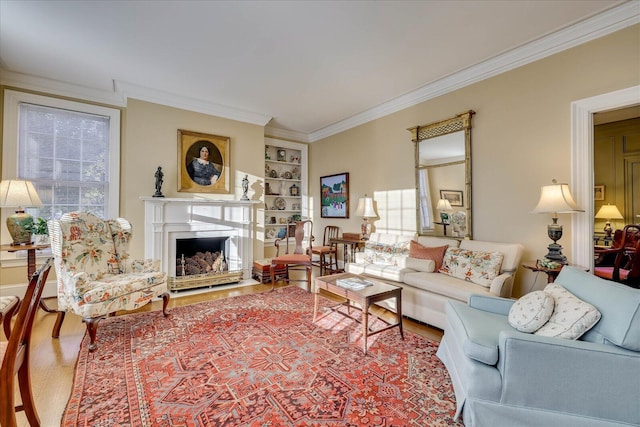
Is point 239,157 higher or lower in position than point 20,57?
lower

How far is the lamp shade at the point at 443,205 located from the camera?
3.85 meters

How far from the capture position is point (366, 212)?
190 inches

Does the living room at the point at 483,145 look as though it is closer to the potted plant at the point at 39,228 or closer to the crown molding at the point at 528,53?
the crown molding at the point at 528,53

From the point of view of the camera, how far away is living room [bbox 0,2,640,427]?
2.75 meters

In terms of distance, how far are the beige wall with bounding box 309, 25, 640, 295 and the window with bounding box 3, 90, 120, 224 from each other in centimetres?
472

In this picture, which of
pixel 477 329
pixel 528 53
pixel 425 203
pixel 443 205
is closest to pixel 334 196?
pixel 425 203

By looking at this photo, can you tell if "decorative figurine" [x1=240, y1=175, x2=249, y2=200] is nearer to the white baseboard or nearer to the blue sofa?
the white baseboard

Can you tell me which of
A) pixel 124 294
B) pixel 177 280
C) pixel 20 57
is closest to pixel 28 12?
pixel 20 57

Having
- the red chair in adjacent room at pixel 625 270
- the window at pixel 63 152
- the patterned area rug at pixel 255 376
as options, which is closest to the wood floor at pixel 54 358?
the patterned area rug at pixel 255 376

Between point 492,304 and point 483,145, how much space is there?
2182 mm

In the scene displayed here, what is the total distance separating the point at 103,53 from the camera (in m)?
3.20

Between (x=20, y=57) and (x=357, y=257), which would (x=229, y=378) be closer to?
(x=357, y=257)

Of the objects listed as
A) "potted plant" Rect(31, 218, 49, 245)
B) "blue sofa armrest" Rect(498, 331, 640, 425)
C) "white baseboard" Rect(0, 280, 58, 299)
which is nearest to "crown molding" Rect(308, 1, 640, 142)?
"blue sofa armrest" Rect(498, 331, 640, 425)

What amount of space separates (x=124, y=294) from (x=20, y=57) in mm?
3126
